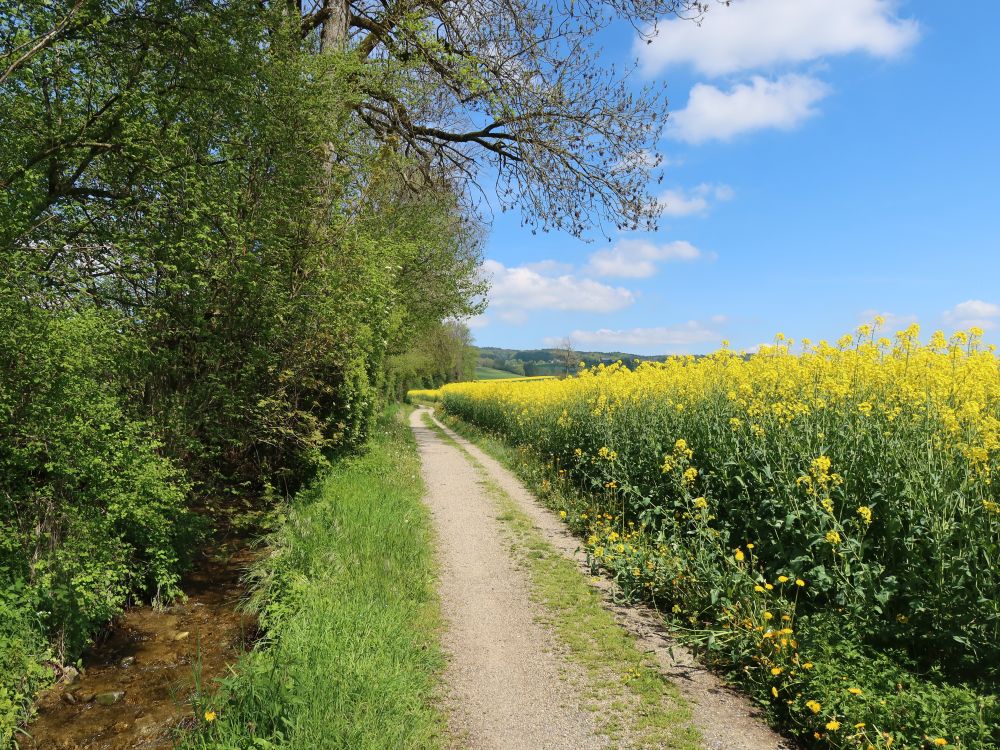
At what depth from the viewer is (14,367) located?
4277mm

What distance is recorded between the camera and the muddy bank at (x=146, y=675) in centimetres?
379

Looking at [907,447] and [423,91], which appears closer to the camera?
[907,447]

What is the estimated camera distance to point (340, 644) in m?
3.97

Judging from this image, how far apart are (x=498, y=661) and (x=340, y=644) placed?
128 cm

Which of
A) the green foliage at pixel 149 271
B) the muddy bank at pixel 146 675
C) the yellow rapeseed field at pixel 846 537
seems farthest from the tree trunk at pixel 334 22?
the muddy bank at pixel 146 675

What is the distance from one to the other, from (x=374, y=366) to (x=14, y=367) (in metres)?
7.83

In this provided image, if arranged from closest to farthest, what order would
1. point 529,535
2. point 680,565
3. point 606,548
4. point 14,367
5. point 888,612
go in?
point 888,612, point 14,367, point 680,565, point 606,548, point 529,535

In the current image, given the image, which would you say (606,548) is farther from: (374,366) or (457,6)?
(457,6)

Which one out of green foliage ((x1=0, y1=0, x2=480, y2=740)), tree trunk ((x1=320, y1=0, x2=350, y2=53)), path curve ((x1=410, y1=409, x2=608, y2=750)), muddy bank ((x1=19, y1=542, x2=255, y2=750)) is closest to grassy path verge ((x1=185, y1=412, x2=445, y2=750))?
path curve ((x1=410, y1=409, x2=608, y2=750))

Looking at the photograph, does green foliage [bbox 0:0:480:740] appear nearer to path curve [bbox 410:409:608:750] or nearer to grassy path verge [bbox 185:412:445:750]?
grassy path verge [bbox 185:412:445:750]

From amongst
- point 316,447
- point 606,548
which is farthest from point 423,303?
point 606,548

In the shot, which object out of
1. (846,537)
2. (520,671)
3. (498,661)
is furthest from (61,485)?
(846,537)

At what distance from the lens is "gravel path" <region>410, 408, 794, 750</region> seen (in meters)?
3.38

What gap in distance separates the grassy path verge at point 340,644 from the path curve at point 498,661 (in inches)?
7.5
